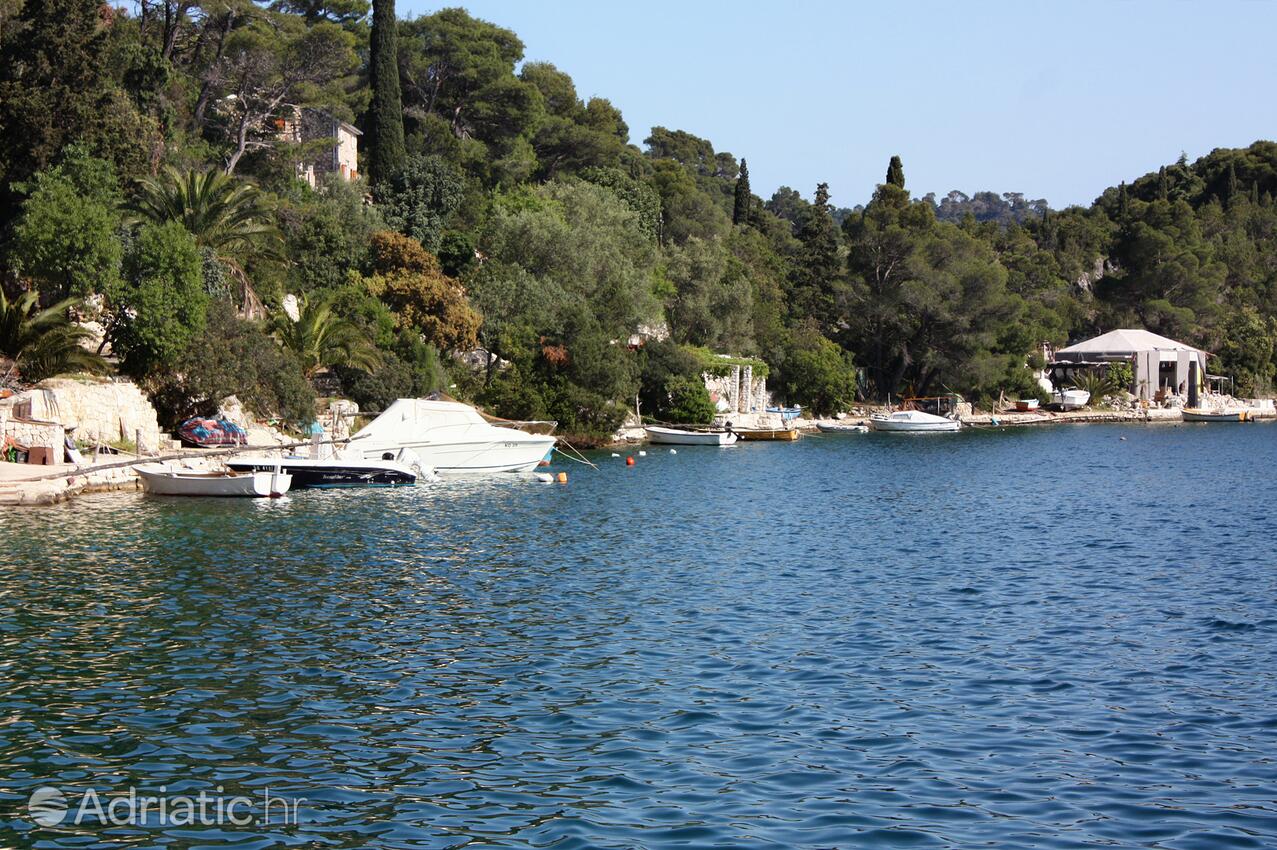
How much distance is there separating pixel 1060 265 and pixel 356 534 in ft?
368

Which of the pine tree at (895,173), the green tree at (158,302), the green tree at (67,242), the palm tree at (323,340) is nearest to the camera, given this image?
the green tree at (67,242)

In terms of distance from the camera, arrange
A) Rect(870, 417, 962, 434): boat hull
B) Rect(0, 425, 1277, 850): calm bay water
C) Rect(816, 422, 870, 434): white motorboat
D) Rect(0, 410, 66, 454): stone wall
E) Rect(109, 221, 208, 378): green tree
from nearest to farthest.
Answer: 1. Rect(0, 425, 1277, 850): calm bay water
2. Rect(0, 410, 66, 454): stone wall
3. Rect(109, 221, 208, 378): green tree
4. Rect(816, 422, 870, 434): white motorboat
5. Rect(870, 417, 962, 434): boat hull

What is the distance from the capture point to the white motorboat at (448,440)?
4106cm

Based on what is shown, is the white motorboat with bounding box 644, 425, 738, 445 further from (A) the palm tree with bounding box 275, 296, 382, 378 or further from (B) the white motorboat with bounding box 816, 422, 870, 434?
(A) the palm tree with bounding box 275, 296, 382, 378

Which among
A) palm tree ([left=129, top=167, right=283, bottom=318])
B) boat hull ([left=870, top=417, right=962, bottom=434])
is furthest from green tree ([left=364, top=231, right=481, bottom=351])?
boat hull ([left=870, top=417, right=962, bottom=434])

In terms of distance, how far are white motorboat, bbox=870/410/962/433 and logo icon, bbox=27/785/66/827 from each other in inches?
2950

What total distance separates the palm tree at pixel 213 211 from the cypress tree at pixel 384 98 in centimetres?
1999

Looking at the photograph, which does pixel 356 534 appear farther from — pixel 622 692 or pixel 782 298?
pixel 782 298

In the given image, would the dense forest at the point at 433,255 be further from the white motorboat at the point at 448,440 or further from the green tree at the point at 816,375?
the white motorboat at the point at 448,440

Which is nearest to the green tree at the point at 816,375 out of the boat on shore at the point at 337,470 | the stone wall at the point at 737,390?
the stone wall at the point at 737,390

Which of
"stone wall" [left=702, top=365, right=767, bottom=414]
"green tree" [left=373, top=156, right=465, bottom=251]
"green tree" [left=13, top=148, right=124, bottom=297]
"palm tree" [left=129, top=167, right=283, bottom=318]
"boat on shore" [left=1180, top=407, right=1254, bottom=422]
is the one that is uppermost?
"green tree" [left=373, top=156, right=465, bottom=251]

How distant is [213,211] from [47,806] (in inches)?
1454

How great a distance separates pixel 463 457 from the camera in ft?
143

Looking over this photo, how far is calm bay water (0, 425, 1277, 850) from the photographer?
1096cm
